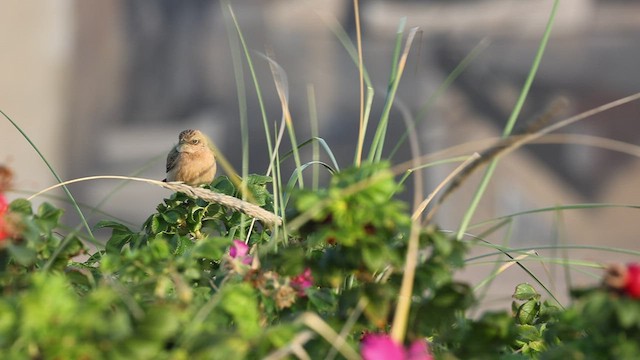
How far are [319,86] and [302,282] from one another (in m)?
3.92

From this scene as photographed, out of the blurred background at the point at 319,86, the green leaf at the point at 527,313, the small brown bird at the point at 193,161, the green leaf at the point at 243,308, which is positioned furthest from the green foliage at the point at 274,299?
the blurred background at the point at 319,86

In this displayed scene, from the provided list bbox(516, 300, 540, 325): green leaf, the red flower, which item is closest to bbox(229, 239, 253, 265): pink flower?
bbox(516, 300, 540, 325): green leaf

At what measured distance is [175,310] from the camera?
1.05 m

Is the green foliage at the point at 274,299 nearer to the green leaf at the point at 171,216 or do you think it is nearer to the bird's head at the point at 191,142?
the green leaf at the point at 171,216

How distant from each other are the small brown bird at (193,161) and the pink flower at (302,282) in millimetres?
1524

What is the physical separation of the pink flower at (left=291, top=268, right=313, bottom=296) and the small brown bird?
1.52 metres

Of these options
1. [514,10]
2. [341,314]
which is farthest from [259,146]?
[341,314]

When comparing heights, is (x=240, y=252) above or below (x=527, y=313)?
above

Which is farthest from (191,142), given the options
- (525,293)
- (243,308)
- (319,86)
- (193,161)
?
(319,86)

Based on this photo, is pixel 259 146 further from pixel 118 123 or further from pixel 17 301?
pixel 17 301

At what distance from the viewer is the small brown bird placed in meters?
2.91

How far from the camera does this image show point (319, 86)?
524cm

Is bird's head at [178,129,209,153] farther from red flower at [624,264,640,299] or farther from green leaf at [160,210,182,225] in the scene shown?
red flower at [624,264,640,299]

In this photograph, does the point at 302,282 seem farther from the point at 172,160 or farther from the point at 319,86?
the point at 319,86
